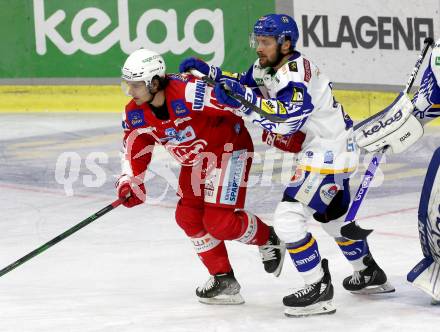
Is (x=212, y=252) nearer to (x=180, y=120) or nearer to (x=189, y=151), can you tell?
(x=189, y=151)

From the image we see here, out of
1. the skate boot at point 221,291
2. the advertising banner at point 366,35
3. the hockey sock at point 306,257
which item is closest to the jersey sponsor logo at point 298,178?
the hockey sock at point 306,257

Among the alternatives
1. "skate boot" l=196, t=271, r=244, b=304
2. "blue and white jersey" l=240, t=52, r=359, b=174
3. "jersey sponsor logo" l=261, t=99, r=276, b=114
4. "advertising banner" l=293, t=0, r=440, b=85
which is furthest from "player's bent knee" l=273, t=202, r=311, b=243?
"advertising banner" l=293, t=0, r=440, b=85

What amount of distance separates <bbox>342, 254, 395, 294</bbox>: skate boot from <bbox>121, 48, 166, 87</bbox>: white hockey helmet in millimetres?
1324

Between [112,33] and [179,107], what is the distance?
17.4 ft

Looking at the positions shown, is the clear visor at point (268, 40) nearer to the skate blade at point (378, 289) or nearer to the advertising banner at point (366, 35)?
the skate blade at point (378, 289)

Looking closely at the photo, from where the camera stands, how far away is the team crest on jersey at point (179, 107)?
5312mm

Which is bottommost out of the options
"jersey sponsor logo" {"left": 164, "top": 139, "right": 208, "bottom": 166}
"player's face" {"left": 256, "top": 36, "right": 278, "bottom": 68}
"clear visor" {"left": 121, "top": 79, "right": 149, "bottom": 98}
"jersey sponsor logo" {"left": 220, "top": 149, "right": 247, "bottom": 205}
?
"jersey sponsor logo" {"left": 220, "top": 149, "right": 247, "bottom": 205}

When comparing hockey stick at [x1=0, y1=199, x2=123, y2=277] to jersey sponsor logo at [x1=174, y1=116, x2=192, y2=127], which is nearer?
jersey sponsor logo at [x1=174, y1=116, x2=192, y2=127]

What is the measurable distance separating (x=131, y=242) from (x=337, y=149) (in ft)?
6.34

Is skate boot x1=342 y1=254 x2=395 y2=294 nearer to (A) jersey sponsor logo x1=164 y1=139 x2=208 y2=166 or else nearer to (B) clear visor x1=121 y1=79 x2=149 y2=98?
(A) jersey sponsor logo x1=164 y1=139 x2=208 y2=166

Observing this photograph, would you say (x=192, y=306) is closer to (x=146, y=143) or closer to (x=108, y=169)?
(x=146, y=143)

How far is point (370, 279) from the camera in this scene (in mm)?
5500

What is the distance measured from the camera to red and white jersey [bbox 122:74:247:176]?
5.31m

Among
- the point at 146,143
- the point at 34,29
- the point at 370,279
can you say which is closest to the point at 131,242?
the point at 146,143
